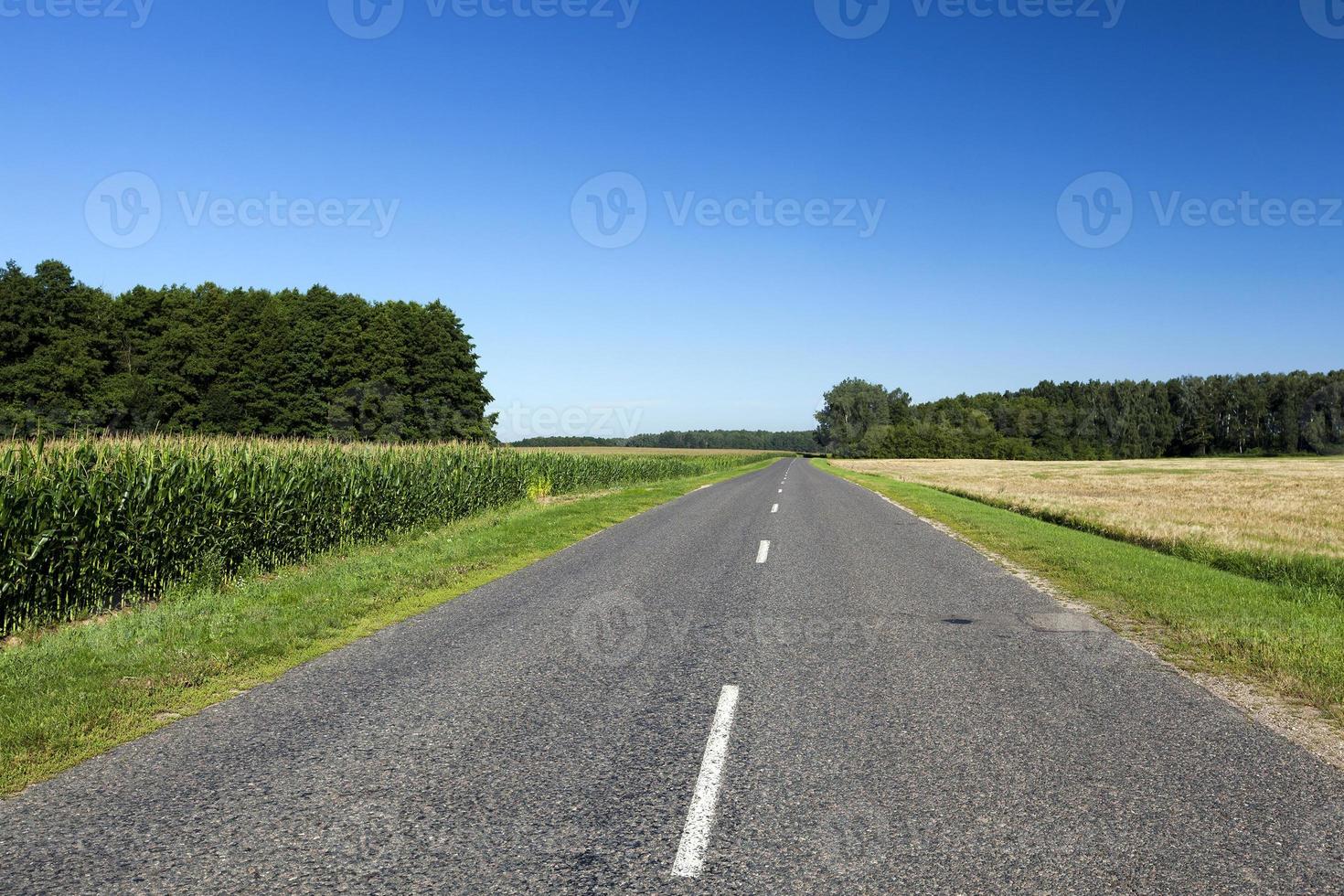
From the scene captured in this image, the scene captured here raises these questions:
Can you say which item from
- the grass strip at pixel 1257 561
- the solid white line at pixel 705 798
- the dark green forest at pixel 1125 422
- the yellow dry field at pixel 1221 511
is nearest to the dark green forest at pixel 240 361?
the yellow dry field at pixel 1221 511

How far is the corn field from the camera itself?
8414 millimetres

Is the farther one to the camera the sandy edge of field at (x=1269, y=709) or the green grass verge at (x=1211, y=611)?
the green grass verge at (x=1211, y=611)

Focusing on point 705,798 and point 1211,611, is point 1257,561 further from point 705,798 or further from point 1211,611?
point 705,798

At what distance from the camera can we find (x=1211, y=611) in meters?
7.82

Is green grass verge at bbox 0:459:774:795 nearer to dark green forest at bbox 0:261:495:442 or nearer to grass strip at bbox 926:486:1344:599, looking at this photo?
grass strip at bbox 926:486:1344:599

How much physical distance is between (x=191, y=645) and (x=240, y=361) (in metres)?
51.6

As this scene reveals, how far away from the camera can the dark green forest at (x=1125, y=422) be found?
116 metres

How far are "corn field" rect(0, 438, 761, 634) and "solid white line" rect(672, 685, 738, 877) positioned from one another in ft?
27.2

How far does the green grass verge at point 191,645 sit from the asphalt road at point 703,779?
0.33 meters

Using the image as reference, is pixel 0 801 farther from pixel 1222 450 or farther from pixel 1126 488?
pixel 1222 450

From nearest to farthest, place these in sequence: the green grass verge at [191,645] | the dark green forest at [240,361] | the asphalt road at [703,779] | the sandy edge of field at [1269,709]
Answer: the asphalt road at [703,779], the sandy edge of field at [1269,709], the green grass verge at [191,645], the dark green forest at [240,361]

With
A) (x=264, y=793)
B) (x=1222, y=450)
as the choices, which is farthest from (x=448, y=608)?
(x=1222, y=450)

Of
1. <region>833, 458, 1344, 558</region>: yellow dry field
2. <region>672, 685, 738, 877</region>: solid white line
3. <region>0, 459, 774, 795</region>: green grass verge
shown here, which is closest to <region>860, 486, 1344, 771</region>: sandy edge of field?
<region>672, 685, 738, 877</region>: solid white line

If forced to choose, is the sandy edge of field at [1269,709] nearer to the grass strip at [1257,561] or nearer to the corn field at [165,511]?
the grass strip at [1257,561]
